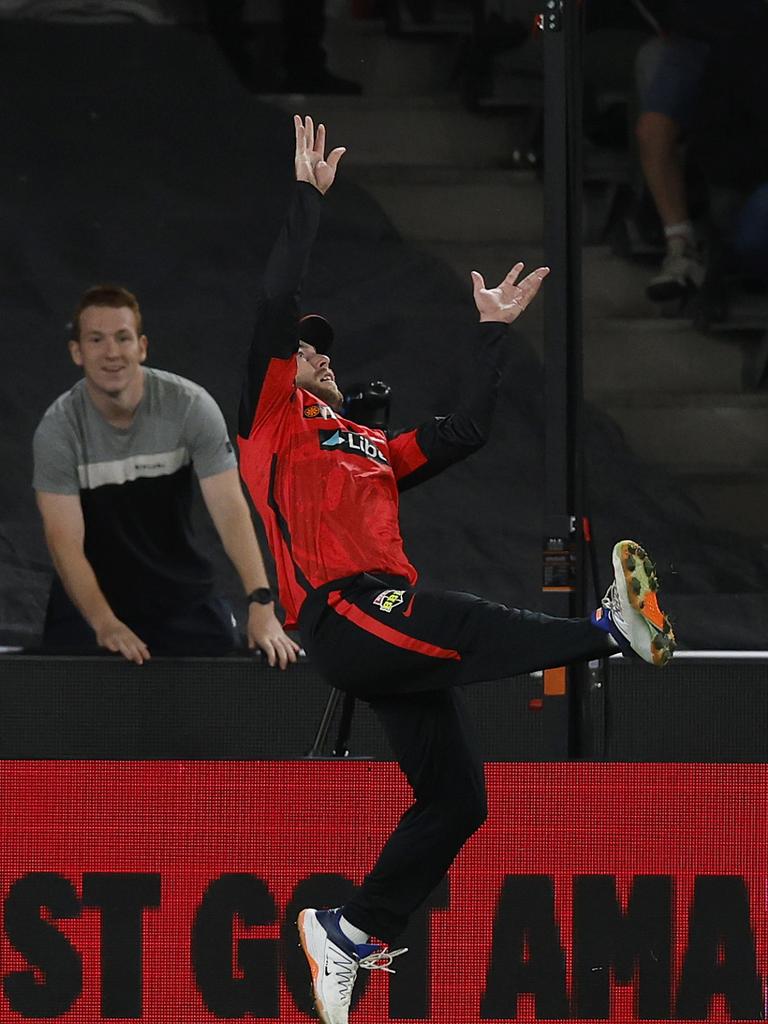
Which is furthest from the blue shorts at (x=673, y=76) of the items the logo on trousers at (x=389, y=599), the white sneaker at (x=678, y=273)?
the logo on trousers at (x=389, y=599)

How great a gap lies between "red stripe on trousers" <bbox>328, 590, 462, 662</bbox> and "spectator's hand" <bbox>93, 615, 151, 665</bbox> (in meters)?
1.35

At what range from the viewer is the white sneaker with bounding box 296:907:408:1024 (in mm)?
4086

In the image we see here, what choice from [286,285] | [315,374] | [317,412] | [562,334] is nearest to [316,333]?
[315,374]

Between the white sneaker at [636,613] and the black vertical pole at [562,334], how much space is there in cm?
107

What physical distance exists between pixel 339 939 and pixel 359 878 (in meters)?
0.33

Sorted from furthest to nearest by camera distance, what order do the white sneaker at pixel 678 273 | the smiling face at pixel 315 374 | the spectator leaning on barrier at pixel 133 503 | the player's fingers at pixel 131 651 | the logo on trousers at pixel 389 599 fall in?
1. the white sneaker at pixel 678 273
2. the spectator leaning on barrier at pixel 133 503
3. the player's fingers at pixel 131 651
4. the smiling face at pixel 315 374
5. the logo on trousers at pixel 389 599

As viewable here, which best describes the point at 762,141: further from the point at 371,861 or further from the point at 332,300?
the point at 371,861

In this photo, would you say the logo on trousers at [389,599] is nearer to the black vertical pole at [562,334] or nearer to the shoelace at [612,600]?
the shoelace at [612,600]

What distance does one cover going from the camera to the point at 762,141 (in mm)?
7680

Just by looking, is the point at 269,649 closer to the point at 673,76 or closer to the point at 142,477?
the point at 142,477

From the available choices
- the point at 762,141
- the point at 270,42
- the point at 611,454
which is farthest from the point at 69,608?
the point at 762,141

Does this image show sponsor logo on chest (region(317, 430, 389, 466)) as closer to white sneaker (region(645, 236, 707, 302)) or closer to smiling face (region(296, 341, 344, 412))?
smiling face (region(296, 341, 344, 412))

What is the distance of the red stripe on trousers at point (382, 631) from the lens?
3840 mm

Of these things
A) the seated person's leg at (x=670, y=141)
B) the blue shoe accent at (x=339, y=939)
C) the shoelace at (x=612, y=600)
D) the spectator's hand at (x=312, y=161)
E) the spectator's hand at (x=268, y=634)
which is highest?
the seated person's leg at (x=670, y=141)
